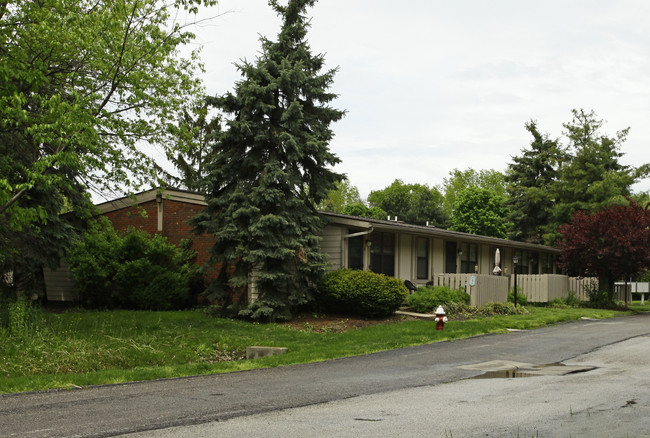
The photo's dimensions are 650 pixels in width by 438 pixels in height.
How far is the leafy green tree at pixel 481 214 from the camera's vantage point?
58.4m

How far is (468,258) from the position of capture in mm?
28203

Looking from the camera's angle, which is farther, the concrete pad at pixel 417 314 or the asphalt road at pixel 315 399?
the concrete pad at pixel 417 314

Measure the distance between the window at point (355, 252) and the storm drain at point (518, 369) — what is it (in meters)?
9.74

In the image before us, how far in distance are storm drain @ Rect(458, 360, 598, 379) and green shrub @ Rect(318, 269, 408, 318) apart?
21.5ft

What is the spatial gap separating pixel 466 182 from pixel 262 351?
7438 centimetres

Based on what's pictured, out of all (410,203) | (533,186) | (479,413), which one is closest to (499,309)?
(479,413)

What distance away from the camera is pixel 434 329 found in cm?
1678

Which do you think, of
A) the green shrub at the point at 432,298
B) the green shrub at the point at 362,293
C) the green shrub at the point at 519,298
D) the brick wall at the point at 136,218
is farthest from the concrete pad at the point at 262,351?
the green shrub at the point at 519,298

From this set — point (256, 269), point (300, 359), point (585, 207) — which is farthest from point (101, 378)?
point (585, 207)

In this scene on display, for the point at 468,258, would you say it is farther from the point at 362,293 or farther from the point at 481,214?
the point at 481,214

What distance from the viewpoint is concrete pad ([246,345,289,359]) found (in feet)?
43.5

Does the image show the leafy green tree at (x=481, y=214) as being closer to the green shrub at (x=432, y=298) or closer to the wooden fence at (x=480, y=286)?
the wooden fence at (x=480, y=286)

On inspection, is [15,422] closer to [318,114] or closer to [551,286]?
[318,114]

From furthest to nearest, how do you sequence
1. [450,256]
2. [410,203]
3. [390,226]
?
1. [410,203]
2. [450,256]
3. [390,226]
